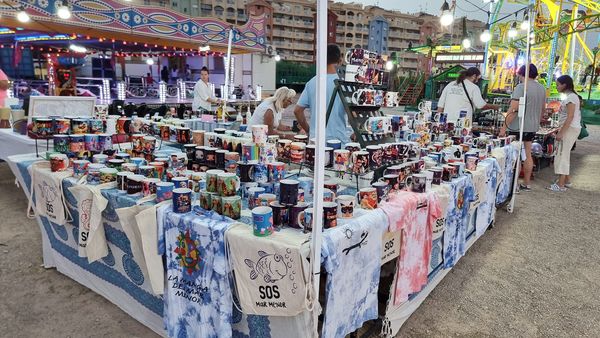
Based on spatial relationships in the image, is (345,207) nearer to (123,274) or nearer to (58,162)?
(123,274)

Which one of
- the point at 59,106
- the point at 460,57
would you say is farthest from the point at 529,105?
the point at 460,57

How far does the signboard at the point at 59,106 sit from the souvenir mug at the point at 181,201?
2.40 m

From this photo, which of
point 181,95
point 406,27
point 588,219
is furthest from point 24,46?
point 406,27

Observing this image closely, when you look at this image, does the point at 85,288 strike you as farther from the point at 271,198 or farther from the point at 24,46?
the point at 24,46

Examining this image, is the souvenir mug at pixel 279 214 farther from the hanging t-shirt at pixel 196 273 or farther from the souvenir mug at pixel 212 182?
the souvenir mug at pixel 212 182

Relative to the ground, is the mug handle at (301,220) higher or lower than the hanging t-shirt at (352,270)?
higher

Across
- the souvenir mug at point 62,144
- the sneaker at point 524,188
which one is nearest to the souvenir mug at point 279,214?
the souvenir mug at point 62,144

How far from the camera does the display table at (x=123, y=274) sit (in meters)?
1.81

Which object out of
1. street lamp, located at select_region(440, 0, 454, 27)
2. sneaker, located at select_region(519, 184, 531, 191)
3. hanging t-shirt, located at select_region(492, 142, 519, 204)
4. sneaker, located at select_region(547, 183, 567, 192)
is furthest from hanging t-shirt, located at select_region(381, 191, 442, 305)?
street lamp, located at select_region(440, 0, 454, 27)

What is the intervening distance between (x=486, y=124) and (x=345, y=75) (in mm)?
4802

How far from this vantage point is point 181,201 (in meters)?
1.88

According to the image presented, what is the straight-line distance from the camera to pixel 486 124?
22.4ft

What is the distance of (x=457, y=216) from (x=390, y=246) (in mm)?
888

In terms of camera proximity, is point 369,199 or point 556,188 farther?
point 556,188
